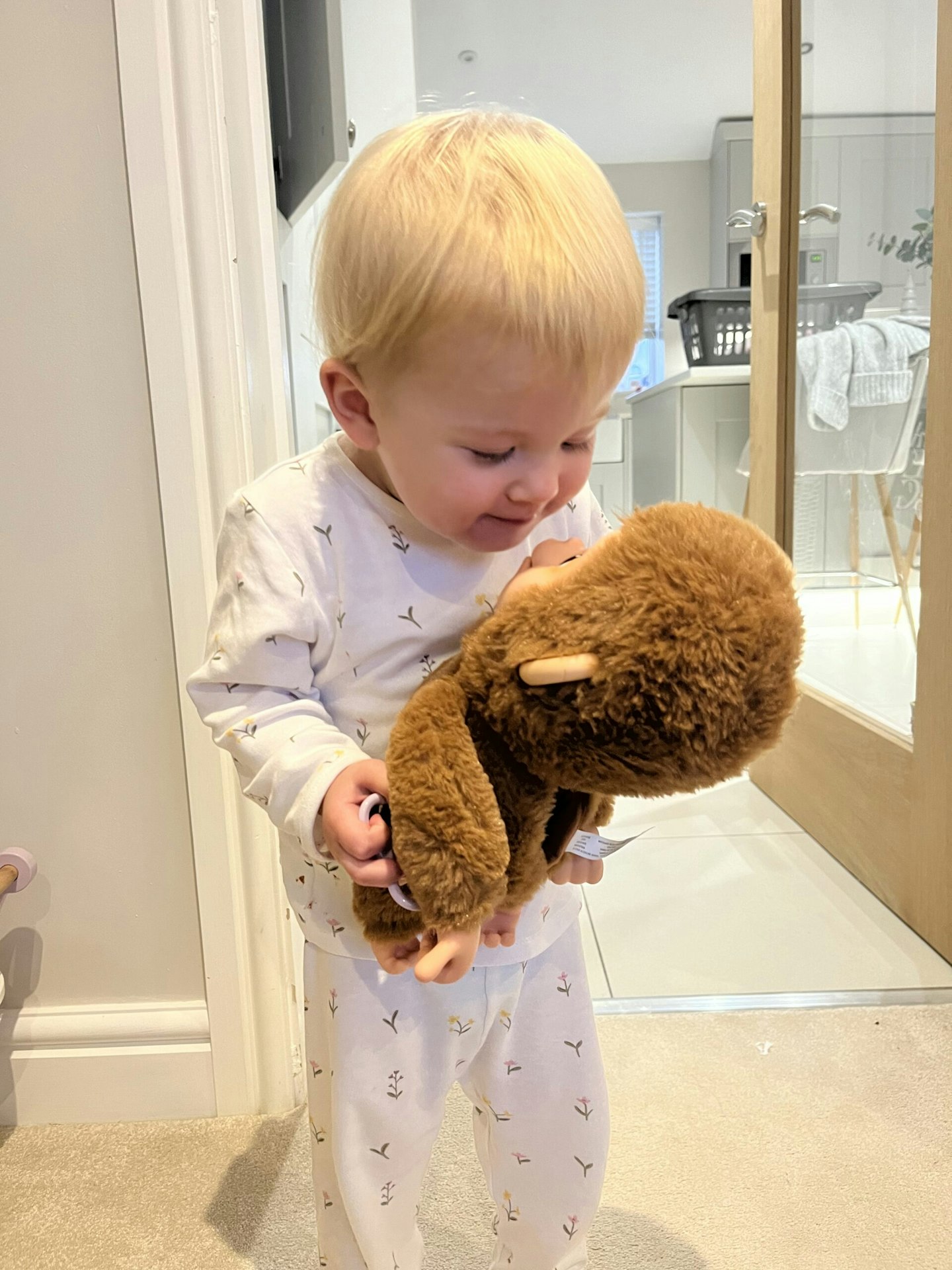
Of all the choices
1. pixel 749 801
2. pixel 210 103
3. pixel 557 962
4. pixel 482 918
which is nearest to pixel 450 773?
pixel 482 918

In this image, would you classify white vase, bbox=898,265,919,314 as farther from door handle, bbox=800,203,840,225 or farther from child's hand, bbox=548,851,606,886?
child's hand, bbox=548,851,606,886

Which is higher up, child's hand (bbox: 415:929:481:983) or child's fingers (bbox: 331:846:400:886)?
child's fingers (bbox: 331:846:400:886)

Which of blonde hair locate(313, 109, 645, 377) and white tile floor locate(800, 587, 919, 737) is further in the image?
white tile floor locate(800, 587, 919, 737)

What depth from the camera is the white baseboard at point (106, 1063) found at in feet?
3.01

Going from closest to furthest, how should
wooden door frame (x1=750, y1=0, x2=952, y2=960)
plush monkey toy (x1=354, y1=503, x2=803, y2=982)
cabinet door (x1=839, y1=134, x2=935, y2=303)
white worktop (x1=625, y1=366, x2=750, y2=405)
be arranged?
plush monkey toy (x1=354, y1=503, x2=803, y2=982)
wooden door frame (x1=750, y1=0, x2=952, y2=960)
cabinet door (x1=839, y1=134, x2=935, y2=303)
white worktop (x1=625, y1=366, x2=750, y2=405)

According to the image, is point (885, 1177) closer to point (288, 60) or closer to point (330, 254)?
point (330, 254)

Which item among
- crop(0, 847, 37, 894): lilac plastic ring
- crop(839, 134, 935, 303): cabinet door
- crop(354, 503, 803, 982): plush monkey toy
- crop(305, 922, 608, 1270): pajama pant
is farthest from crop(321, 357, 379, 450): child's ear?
crop(839, 134, 935, 303): cabinet door

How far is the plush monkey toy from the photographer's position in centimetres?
41

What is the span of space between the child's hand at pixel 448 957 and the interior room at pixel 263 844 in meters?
0.02

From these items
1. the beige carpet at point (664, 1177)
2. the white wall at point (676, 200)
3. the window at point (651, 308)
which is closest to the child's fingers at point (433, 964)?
the beige carpet at point (664, 1177)

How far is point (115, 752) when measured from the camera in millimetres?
877

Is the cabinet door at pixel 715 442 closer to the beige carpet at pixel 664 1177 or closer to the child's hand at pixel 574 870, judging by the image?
the beige carpet at pixel 664 1177

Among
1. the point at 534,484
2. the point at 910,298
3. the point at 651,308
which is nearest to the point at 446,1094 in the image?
the point at 534,484

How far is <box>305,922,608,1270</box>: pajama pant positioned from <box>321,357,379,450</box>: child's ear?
33cm
